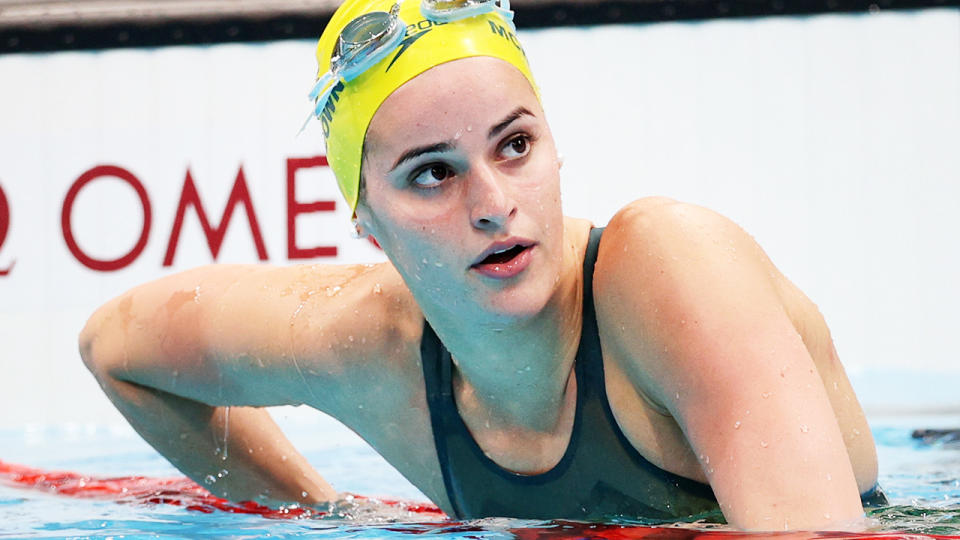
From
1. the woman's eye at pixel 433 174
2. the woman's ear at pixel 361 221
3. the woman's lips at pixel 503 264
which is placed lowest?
the woman's lips at pixel 503 264

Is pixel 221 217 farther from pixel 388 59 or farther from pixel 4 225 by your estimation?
pixel 388 59

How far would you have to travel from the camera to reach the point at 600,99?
4832 millimetres

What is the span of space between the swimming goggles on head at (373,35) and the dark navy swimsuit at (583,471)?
1.57 ft

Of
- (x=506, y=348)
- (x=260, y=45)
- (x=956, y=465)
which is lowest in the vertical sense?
(x=956, y=465)

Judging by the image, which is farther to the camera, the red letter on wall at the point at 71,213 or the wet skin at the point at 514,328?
the red letter on wall at the point at 71,213

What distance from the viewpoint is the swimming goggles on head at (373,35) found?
1983 millimetres

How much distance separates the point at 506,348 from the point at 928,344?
3.03 m

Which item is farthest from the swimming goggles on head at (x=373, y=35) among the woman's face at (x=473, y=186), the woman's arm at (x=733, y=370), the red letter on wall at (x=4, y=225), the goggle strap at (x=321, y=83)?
the red letter on wall at (x=4, y=225)

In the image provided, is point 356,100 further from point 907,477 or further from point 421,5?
point 907,477

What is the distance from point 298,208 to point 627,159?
4.64 feet

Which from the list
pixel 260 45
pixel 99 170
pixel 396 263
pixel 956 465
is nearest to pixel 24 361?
pixel 99 170

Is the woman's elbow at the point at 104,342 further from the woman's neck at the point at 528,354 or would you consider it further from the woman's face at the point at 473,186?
the woman's face at the point at 473,186

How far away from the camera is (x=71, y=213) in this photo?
493 cm

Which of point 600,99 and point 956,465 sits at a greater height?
point 600,99
